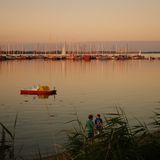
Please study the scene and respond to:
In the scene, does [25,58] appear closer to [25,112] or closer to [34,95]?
[34,95]

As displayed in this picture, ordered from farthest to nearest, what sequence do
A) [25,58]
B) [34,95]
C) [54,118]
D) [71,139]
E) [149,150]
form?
[25,58] < [34,95] < [54,118] < [71,139] < [149,150]

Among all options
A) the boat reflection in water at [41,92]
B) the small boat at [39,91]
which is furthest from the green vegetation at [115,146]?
the small boat at [39,91]

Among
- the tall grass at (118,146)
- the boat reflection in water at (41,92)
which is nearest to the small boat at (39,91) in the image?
the boat reflection in water at (41,92)

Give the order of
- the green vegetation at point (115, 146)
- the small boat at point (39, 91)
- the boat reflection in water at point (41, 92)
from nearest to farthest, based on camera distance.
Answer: the green vegetation at point (115, 146)
the boat reflection in water at point (41, 92)
the small boat at point (39, 91)

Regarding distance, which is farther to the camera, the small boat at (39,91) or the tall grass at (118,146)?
the small boat at (39,91)

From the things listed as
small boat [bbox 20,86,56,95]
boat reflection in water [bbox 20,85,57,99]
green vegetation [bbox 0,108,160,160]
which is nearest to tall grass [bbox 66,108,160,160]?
green vegetation [bbox 0,108,160,160]

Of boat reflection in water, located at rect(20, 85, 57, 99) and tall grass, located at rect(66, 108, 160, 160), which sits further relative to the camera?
boat reflection in water, located at rect(20, 85, 57, 99)

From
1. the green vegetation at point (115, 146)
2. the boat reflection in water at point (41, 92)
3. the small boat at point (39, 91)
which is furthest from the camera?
the small boat at point (39, 91)

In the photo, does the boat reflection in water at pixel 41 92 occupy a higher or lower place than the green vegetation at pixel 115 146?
lower

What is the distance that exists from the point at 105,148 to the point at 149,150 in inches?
37.4

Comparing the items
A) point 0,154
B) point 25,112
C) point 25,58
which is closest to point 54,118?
point 25,112

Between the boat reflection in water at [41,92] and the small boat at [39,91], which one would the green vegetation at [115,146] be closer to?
the boat reflection in water at [41,92]

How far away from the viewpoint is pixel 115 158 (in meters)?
5.21

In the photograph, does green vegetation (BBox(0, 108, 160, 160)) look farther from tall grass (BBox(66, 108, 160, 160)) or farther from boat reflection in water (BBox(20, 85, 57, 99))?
boat reflection in water (BBox(20, 85, 57, 99))
